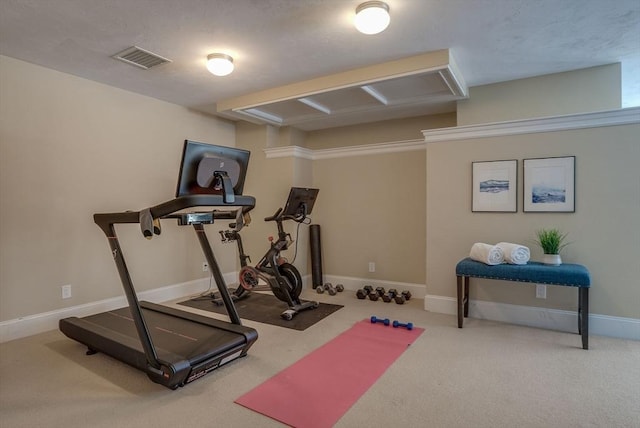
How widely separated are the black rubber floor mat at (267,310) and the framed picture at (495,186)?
209 centimetres

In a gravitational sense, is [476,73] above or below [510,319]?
above

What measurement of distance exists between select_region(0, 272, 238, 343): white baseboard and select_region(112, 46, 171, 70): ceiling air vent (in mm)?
2649

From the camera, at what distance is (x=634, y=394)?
93.3 inches

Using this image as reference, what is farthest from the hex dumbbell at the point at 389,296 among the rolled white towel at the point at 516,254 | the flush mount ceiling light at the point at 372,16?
→ the flush mount ceiling light at the point at 372,16

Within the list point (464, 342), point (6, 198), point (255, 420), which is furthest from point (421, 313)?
point (6, 198)

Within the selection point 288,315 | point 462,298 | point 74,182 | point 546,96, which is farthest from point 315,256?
point 546,96

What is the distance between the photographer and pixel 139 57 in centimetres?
340

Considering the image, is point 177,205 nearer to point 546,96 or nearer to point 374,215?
point 374,215

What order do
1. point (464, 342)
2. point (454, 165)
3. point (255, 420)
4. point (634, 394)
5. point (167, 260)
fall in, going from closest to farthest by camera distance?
point (255, 420), point (634, 394), point (464, 342), point (454, 165), point (167, 260)

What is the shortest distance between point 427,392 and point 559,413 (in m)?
0.77

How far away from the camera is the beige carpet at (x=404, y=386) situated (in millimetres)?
2117

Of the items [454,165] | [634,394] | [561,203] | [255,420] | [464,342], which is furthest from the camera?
[454,165]

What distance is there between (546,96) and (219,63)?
11.3ft

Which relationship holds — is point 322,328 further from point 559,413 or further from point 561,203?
point 561,203
